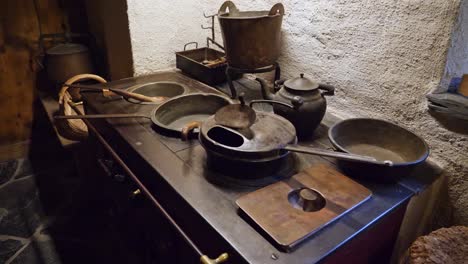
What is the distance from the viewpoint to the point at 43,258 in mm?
1917

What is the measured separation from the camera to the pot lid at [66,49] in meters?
2.34

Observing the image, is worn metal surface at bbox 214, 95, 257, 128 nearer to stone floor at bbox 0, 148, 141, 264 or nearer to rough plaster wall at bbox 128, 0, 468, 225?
rough plaster wall at bbox 128, 0, 468, 225

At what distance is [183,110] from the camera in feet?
4.88

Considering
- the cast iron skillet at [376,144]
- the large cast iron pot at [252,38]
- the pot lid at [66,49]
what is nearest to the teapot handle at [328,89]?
the cast iron skillet at [376,144]

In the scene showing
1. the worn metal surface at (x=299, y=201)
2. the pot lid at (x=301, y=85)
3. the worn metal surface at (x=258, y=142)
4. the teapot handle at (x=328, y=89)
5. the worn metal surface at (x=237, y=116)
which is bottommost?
the worn metal surface at (x=299, y=201)

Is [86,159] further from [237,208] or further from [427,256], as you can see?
[427,256]

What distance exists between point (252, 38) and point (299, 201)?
724mm

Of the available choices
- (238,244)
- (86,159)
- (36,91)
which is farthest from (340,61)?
(36,91)

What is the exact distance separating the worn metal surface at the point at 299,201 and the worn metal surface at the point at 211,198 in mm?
21

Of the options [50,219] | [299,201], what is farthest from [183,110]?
[50,219]

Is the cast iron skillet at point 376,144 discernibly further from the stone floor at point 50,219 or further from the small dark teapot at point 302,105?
the stone floor at point 50,219

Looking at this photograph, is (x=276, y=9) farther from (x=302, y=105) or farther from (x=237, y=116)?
(x=237, y=116)

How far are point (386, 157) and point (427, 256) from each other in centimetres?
Result: 33

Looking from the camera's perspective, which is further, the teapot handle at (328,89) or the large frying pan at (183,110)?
the large frying pan at (183,110)
